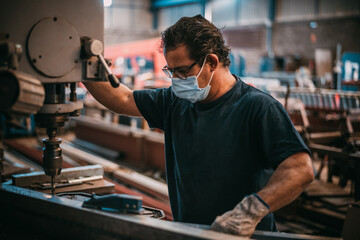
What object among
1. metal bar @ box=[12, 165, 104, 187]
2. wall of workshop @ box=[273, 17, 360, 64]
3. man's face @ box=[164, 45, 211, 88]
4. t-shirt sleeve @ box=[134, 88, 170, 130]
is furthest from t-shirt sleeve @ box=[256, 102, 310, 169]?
wall of workshop @ box=[273, 17, 360, 64]

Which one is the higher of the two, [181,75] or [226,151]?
[181,75]

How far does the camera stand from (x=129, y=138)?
4.96m

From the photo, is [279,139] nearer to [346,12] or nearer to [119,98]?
[119,98]

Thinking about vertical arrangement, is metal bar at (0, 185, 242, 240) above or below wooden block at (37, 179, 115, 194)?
above

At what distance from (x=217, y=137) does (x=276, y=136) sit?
21 centimetres

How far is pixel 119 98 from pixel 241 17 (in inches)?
583

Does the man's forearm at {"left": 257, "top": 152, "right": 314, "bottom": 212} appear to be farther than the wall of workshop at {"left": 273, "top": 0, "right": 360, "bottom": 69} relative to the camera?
No

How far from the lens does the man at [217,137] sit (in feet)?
3.57

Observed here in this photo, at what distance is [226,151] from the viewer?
119 cm

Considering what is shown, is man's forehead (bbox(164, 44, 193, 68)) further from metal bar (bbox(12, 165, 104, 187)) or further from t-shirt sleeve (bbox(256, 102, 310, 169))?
metal bar (bbox(12, 165, 104, 187))

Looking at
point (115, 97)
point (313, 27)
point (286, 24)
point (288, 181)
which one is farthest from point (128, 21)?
point (288, 181)

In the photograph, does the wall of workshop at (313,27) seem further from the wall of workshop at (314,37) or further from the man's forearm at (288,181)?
the man's forearm at (288,181)

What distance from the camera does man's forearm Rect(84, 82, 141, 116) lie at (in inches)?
56.2

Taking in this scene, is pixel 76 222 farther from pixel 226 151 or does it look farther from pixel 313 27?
pixel 313 27
